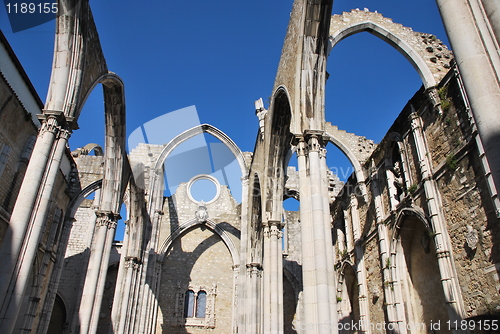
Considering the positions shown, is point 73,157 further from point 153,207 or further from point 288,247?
point 288,247

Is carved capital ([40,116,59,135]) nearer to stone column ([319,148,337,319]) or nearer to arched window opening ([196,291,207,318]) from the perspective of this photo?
stone column ([319,148,337,319])

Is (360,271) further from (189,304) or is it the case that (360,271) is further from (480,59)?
(480,59)

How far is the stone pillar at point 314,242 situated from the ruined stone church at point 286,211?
0.02 meters

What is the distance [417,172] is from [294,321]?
30.3 feet

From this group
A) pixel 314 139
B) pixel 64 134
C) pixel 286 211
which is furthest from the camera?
pixel 286 211

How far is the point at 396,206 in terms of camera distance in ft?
35.0

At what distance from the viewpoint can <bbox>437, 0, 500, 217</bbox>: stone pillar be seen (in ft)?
9.40

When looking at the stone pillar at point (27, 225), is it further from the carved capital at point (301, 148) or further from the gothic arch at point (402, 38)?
the gothic arch at point (402, 38)

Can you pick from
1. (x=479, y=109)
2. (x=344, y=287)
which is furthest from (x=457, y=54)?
(x=344, y=287)

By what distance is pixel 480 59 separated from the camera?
3.17 m

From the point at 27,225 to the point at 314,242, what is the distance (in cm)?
479

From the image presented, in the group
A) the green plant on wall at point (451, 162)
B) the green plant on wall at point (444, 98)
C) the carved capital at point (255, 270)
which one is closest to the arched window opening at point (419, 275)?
the green plant on wall at point (451, 162)

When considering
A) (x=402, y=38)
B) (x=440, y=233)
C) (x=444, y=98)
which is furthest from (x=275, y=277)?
(x=402, y=38)

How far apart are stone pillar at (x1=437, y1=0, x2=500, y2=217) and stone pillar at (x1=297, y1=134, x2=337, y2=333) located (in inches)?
144
